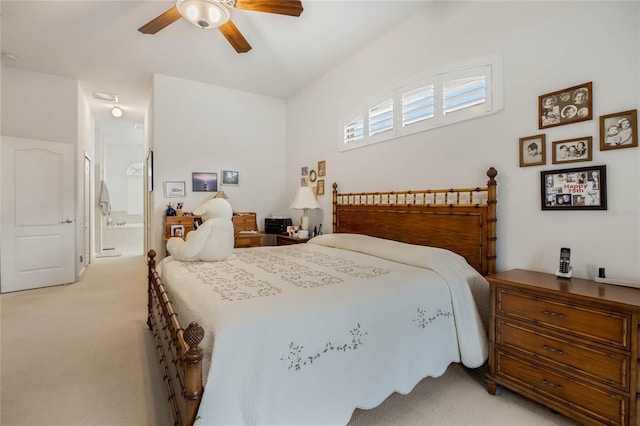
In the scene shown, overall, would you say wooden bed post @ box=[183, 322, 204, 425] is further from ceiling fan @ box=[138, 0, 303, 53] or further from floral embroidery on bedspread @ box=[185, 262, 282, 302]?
ceiling fan @ box=[138, 0, 303, 53]

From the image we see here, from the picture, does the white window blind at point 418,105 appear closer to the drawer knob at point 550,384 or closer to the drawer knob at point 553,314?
the drawer knob at point 553,314

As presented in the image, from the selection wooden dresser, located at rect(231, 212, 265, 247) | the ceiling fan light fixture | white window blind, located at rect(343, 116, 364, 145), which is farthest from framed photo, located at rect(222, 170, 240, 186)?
the ceiling fan light fixture

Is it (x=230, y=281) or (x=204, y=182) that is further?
(x=204, y=182)

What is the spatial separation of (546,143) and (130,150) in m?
10.1

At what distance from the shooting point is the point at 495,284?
1884mm

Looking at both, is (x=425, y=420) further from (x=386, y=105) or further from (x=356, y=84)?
(x=356, y=84)

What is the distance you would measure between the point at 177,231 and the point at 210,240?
82.8 inches

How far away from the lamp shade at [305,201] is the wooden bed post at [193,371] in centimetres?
305

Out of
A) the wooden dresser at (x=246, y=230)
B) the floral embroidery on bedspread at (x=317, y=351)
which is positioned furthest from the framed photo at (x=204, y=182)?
the floral embroidery on bedspread at (x=317, y=351)

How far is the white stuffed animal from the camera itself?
2.23 metres

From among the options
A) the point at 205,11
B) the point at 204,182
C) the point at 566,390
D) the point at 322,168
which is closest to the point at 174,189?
the point at 204,182

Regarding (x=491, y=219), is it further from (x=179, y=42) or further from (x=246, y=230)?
(x=179, y=42)

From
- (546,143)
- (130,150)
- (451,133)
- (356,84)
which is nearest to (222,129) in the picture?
(356,84)

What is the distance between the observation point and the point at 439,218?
2617 millimetres
